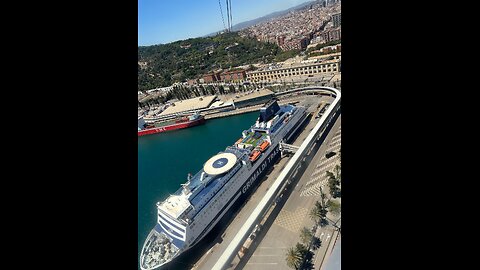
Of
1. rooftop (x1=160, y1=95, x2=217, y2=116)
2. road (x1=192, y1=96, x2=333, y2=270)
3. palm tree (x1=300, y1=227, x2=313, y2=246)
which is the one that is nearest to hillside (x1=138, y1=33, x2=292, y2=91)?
rooftop (x1=160, y1=95, x2=217, y2=116)

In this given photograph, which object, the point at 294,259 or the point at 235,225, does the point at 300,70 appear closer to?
the point at 235,225

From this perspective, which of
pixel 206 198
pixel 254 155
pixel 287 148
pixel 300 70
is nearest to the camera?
pixel 206 198

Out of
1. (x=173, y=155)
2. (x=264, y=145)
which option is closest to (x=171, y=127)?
(x=173, y=155)

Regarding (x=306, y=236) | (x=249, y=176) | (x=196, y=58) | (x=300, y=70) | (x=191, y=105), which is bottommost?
(x=306, y=236)

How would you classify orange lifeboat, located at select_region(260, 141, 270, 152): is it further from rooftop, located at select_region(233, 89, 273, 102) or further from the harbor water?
rooftop, located at select_region(233, 89, 273, 102)
